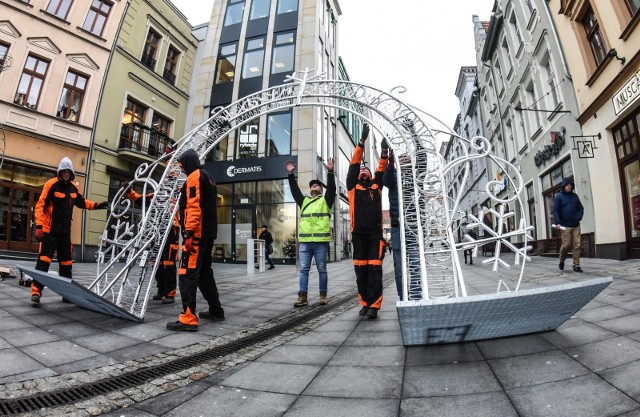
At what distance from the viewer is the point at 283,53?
671 inches

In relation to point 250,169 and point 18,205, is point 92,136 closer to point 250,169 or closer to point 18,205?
point 18,205

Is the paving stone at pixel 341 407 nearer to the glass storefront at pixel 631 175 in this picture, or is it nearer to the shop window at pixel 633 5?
the glass storefront at pixel 631 175

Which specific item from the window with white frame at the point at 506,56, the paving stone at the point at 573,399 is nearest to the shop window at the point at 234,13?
the window with white frame at the point at 506,56

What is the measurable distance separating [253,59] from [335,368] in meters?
18.0

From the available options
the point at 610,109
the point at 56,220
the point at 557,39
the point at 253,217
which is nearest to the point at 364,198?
the point at 56,220

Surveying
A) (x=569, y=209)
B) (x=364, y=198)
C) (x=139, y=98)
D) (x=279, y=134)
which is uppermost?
(x=139, y=98)

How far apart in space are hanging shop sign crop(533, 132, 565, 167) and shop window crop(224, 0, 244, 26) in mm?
16284

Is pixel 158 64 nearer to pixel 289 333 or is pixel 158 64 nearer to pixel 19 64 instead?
pixel 19 64

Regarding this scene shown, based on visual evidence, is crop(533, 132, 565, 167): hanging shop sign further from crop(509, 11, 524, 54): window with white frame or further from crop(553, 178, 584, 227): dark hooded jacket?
crop(553, 178, 584, 227): dark hooded jacket

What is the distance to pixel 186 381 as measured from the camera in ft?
6.93

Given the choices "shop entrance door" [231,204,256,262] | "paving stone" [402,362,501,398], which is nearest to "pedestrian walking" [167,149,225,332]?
"paving stone" [402,362,501,398]

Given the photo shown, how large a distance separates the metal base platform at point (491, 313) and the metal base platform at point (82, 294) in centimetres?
288

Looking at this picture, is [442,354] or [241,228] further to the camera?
[241,228]

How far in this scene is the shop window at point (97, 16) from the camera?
13.6m
